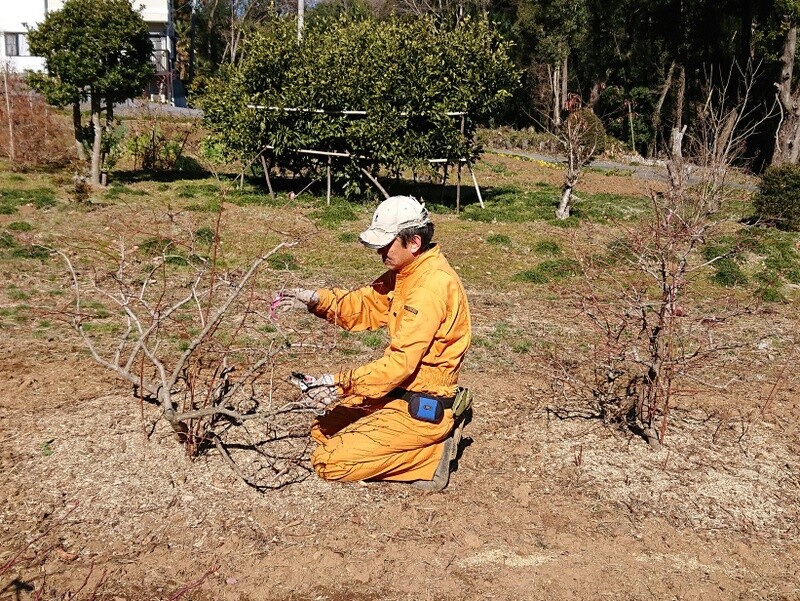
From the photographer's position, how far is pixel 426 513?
12.5ft

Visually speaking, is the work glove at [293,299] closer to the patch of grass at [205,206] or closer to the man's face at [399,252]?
the man's face at [399,252]

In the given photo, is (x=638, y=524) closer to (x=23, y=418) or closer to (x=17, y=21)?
(x=23, y=418)

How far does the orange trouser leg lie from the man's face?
28.1 inches

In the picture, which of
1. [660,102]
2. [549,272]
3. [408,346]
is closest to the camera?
[408,346]

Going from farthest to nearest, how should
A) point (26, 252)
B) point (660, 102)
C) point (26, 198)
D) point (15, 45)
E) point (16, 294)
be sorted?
point (15, 45), point (660, 102), point (26, 198), point (26, 252), point (16, 294)

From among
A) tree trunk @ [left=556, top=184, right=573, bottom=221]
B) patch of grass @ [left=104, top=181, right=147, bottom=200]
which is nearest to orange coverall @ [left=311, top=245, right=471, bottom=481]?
tree trunk @ [left=556, top=184, right=573, bottom=221]

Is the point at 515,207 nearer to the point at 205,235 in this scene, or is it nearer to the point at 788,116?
the point at 205,235

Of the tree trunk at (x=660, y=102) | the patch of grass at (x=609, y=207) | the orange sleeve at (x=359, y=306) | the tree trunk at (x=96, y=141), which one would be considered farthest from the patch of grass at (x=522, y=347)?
the tree trunk at (x=660, y=102)

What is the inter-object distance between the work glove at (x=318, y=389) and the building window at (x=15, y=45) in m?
32.3

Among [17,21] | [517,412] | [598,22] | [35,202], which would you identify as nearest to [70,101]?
[35,202]

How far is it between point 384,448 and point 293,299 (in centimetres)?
89

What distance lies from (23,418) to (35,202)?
778 cm

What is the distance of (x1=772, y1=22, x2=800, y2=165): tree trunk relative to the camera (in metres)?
18.3

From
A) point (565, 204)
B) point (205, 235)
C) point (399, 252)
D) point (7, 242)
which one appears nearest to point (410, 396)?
point (399, 252)
